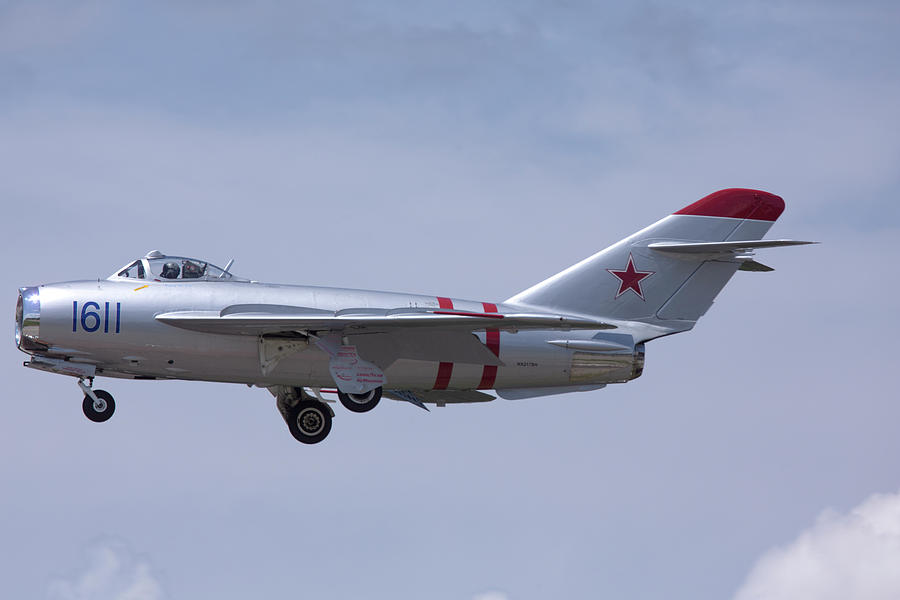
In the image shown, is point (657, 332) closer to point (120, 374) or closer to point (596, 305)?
point (596, 305)

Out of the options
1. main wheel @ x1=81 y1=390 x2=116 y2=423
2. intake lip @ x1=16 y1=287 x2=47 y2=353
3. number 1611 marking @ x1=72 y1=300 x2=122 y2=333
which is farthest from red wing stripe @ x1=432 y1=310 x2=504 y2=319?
intake lip @ x1=16 y1=287 x2=47 y2=353

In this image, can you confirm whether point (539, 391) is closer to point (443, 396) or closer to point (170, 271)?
point (443, 396)

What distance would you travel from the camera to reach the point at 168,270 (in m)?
24.7

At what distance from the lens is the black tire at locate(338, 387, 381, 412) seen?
980 inches

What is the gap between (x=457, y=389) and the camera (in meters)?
26.3

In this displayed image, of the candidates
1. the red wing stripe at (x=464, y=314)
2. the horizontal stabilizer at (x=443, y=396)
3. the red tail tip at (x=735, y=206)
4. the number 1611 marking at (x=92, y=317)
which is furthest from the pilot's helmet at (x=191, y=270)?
the red tail tip at (x=735, y=206)

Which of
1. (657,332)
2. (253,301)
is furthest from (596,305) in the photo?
(253,301)

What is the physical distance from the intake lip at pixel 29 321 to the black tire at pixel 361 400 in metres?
5.25

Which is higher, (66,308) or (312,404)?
(66,308)

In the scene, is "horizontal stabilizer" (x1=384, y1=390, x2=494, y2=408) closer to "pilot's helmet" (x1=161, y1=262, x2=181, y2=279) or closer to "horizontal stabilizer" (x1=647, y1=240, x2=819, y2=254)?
"horizontal stabilizer" (x1=647, y1=240, x2=819, y2=254)

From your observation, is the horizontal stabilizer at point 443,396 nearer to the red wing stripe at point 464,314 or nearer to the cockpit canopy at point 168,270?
the red wing stripe at point 464,314

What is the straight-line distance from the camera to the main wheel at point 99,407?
24547 mm

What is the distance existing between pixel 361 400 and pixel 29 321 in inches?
230

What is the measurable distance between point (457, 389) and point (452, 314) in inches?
111
